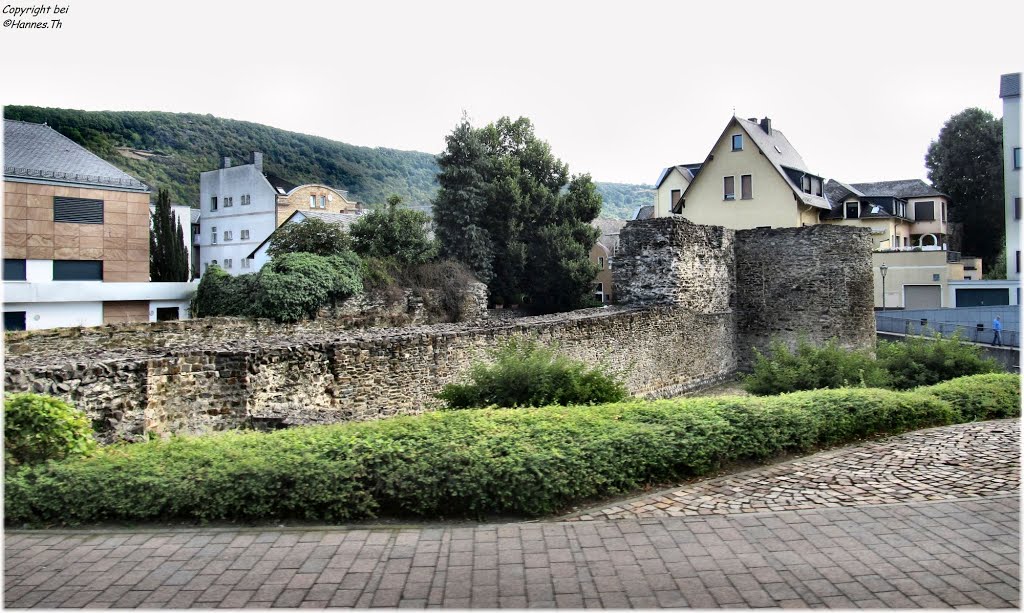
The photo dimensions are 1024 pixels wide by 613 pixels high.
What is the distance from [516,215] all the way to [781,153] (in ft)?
44.4

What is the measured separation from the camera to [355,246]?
1147 inches

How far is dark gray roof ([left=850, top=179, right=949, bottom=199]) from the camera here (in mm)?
43062

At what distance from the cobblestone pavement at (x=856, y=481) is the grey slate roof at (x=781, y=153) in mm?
27638

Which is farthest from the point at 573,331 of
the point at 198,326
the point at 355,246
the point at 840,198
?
the point at 840,198

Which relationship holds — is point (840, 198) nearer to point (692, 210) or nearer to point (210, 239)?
point (692, 210)

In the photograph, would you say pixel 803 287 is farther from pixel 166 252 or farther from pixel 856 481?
pixel 166 252

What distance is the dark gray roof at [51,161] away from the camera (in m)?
26.7

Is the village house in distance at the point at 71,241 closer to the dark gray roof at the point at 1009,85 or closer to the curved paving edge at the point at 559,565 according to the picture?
the curved paving edge at the point at 559,565

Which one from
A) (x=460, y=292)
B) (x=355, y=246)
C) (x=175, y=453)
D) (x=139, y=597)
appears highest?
(x=355, y=246)

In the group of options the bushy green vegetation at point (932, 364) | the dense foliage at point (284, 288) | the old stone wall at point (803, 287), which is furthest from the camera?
the old stone wall at point (803, 287)

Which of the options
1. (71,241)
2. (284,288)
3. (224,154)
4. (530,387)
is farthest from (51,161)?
(224,154)

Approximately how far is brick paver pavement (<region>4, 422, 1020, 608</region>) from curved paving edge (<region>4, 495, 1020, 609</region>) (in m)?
0.02

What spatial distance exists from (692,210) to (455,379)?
91.6ft

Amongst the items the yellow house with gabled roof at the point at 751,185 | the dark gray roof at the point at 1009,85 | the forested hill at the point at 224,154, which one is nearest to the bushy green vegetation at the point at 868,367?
the dark gray roof at the point at 1009,85
